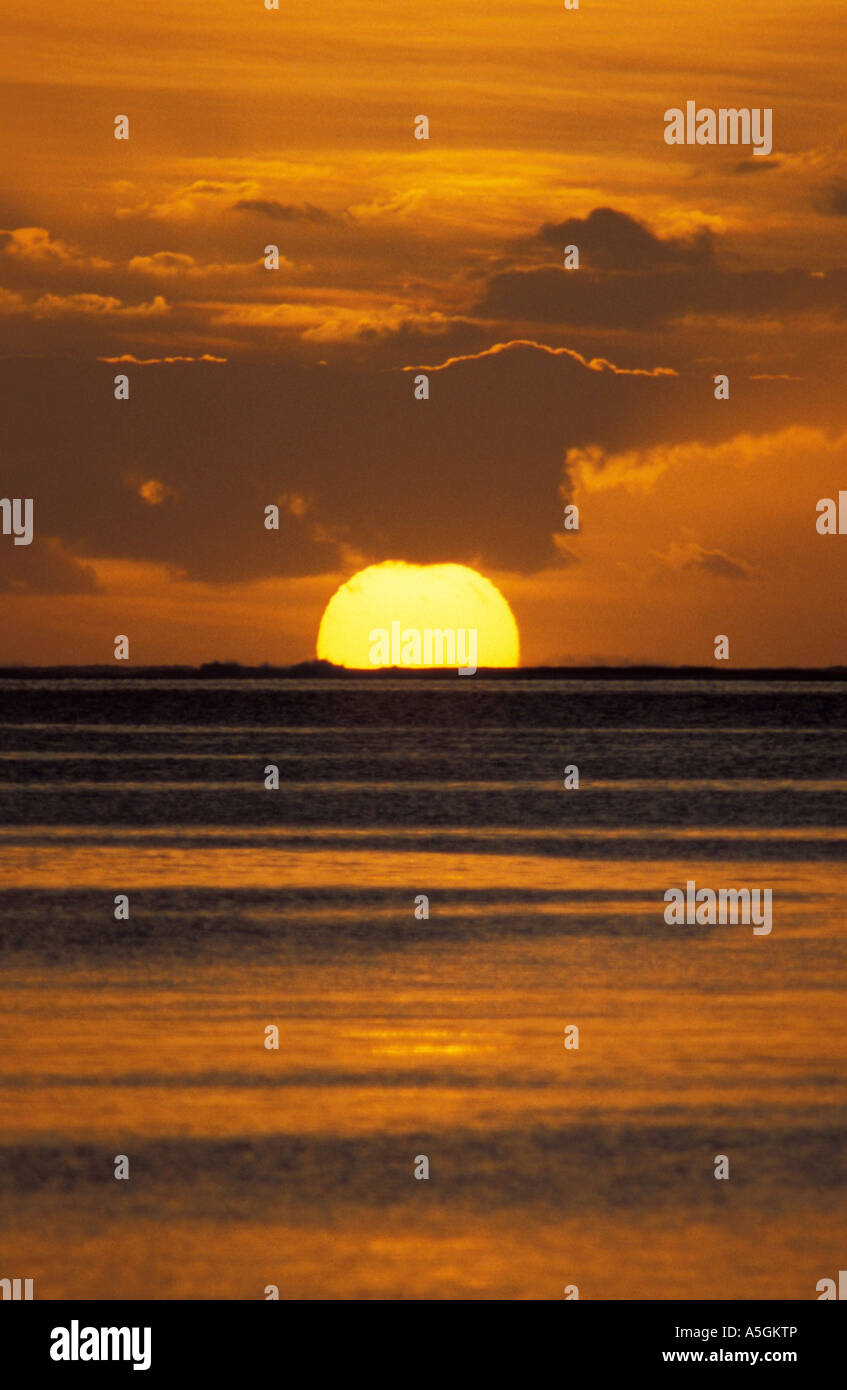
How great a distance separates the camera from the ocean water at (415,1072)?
13172mm

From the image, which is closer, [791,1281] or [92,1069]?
[791,1281]

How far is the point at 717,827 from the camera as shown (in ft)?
162

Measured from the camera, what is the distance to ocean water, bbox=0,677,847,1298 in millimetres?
13172

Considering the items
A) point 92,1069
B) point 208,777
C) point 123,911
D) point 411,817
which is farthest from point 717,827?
point 92,1069

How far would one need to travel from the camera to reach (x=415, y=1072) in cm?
1769

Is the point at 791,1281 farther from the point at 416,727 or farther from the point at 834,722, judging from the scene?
the point at 834,722

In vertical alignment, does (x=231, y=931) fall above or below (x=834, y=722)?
below

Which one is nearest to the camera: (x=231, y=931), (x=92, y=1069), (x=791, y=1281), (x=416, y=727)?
(x=791, y=1281)

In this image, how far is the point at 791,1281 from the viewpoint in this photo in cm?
1264

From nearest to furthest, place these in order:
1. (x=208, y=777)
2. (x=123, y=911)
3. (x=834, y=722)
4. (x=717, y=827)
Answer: (x=123, y=911)
(x=717, y=827)
(x=208, y=777)
(x=834, y=722)


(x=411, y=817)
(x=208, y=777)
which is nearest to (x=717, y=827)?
(x=411, y=817)

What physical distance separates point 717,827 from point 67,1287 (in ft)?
125
